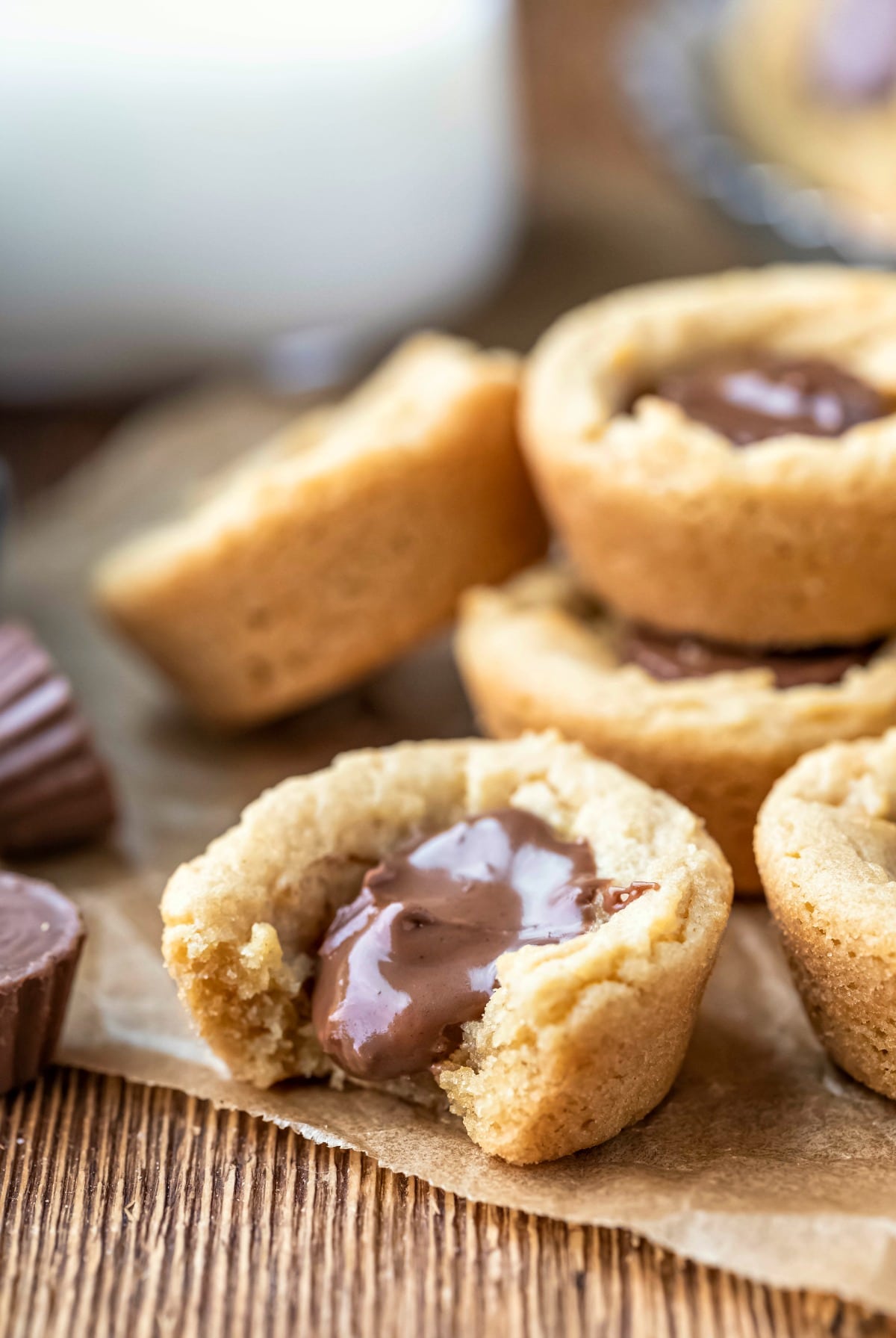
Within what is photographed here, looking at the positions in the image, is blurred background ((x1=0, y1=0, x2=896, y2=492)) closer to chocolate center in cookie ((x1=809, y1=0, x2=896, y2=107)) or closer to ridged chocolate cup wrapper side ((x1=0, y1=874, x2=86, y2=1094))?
chocolate center in cookie ((x1=809, y1=0, x2=896, y2=107))

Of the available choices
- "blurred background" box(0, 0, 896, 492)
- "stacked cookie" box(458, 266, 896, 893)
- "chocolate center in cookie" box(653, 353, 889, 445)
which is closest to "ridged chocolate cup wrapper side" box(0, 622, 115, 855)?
"stacked cookie" box(458, 266, 896, 893)

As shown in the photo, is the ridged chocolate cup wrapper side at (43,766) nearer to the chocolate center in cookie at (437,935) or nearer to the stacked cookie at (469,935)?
the stacked cookie at (469,935)

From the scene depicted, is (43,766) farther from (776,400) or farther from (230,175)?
(230,175)

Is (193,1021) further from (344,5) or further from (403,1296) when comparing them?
(344,5)

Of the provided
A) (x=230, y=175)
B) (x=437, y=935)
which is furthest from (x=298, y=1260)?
(x=230, y=175)

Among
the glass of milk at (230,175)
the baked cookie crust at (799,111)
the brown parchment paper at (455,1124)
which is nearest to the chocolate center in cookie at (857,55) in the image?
the baked cookie crust at (799,111)

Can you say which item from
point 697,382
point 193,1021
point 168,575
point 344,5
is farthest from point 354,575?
point 344,5
